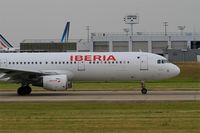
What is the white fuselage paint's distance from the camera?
1505 inches

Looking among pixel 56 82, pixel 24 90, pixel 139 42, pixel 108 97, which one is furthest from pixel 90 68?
pixel 139 42

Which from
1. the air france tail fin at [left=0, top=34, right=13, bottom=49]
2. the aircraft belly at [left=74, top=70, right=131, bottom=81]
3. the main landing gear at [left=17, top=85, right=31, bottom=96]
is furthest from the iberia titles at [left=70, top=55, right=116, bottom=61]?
the air france tail fin at [left=0, top=34, right=13, bottom=49]

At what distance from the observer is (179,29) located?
15012cm

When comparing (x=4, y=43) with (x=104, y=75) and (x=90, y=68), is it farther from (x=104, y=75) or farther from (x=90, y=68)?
(x=104, y=75)

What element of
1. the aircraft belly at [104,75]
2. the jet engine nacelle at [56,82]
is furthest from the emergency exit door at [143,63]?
the jet engine nacelle at [56,82]

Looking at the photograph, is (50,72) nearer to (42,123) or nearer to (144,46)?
(42,123)

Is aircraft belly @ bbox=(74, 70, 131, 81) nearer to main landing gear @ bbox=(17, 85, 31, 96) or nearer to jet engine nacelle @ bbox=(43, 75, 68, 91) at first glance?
jet engine nacelle @ bbox=(43, 75, 68, 91)

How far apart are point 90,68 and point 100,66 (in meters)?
0.70

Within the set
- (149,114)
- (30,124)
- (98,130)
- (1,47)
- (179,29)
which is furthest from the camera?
(179,29)

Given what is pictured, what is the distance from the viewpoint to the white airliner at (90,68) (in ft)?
125

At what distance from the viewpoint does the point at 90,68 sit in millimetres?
38406

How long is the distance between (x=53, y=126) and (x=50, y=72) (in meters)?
20.7

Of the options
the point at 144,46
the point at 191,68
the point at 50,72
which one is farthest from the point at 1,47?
the point at 50,72

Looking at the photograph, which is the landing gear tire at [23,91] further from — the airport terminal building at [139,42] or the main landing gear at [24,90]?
the airport terminal building at [139,42]
